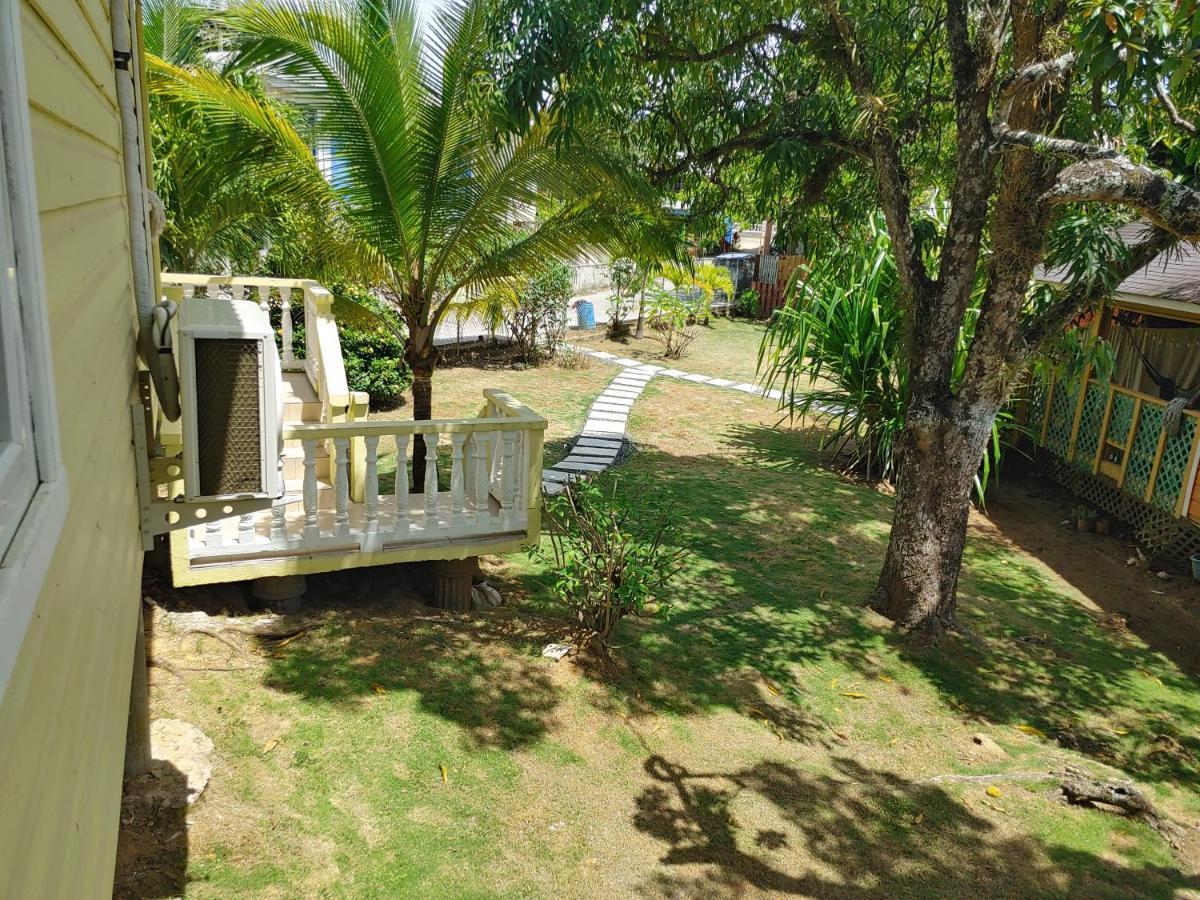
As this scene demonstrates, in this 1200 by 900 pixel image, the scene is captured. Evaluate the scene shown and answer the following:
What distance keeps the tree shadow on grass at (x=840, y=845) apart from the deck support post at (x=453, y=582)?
1.94m

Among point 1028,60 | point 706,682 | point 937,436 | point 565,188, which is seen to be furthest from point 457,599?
point 1028,60

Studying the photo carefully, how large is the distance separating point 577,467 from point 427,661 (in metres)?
4.52

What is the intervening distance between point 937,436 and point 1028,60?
Result: 104 inches

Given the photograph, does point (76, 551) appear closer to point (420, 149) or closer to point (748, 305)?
point (420, 149)

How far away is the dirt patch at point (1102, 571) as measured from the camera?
24.6ft

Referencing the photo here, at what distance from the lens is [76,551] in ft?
5.38

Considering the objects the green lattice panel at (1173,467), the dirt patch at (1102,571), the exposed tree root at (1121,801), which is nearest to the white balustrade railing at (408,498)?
the exposed tree root at (1121,801)

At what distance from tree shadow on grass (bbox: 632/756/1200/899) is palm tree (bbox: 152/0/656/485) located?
4.02 metres

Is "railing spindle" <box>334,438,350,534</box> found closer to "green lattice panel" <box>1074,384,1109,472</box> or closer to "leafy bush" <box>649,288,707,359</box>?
"green lattice panel" <box>1074,384,1109,472</box>

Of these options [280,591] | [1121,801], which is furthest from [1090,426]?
[280,591]

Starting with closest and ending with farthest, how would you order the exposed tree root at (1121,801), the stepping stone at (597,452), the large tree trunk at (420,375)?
1. the exposed tree root at (1121,801)
2. the large tree trunk at (420,375)
3. the stepping stone at (597,452)

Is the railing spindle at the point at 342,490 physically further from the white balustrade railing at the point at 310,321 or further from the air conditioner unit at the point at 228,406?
the air conditioner unit at the point at 228,406

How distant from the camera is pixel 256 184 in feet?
24.0

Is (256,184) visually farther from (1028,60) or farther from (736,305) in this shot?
(736,305)
